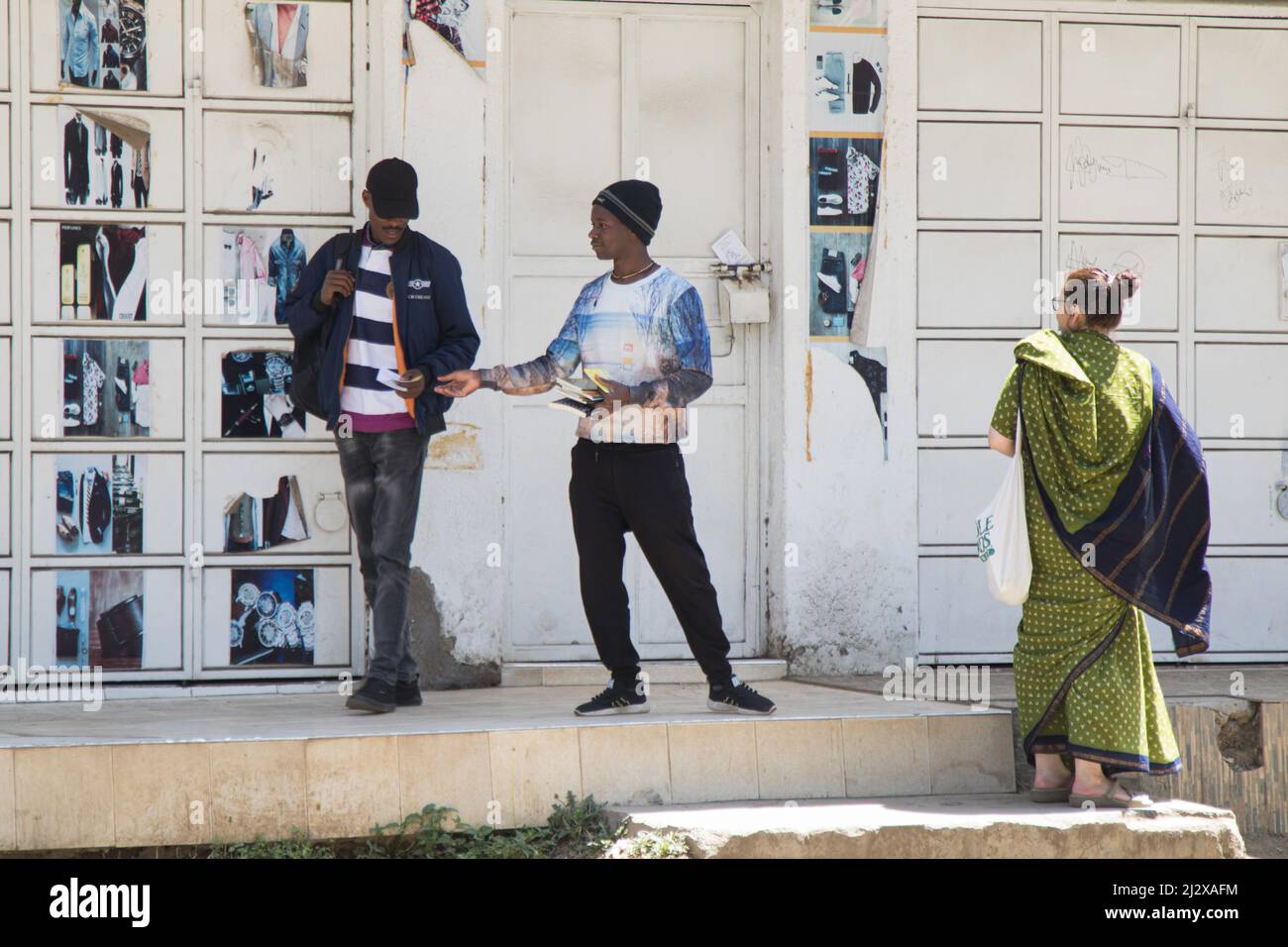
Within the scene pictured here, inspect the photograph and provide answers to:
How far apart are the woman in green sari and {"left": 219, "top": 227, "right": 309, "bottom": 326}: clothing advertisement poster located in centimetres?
331

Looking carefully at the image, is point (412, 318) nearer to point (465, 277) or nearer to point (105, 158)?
point (465, 277)

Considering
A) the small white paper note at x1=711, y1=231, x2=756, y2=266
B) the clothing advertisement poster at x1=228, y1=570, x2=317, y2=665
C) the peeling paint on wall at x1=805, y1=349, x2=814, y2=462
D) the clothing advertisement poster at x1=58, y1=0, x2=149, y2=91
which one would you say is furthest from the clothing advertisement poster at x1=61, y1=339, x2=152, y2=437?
the peeling paint on wall at x1=805, y1=349, x2=814, y2=462

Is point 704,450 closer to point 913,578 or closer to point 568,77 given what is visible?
point 913,578

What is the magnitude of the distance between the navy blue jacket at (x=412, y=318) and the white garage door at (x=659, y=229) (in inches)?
46.0

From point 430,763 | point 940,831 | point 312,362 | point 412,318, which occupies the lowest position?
point 940,831

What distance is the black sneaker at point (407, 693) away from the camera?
19.4 ft

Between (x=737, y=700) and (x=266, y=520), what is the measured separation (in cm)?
247

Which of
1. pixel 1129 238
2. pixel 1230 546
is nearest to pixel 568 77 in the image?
pixel 1129 238

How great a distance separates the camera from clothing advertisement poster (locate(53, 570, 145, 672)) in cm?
652

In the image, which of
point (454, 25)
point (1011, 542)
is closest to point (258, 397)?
point (454, 25)

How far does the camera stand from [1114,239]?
7.34 m

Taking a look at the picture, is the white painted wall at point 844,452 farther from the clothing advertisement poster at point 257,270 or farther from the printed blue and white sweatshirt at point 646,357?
the clothing advertisement poster at point 257,270

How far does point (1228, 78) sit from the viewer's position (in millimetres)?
7402

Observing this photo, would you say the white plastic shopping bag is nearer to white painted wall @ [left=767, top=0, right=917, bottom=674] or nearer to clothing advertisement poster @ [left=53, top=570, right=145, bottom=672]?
white painted wall @ [left=767, top=0, right=917, bottom=674]
